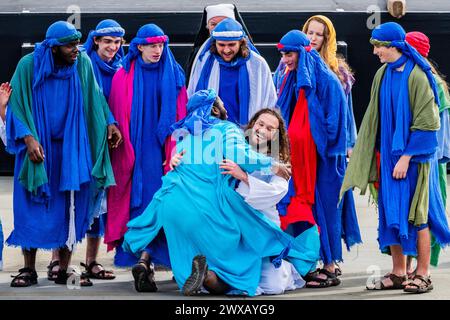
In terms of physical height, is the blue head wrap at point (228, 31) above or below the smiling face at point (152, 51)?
above

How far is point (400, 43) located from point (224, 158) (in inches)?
51.5

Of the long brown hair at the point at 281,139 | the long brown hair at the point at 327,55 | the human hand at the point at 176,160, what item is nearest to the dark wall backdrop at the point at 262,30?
the long brown hair at the point at 327,55

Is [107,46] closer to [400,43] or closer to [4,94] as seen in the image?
[4,94]

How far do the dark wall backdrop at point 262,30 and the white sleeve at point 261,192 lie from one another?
5359mm

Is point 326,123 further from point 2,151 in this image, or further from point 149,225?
point 2,151

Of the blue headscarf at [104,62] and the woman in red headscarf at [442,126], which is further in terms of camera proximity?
the blue headscarf at [104,62]

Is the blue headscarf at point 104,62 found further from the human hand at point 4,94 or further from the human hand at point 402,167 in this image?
the human hand at point 402,167

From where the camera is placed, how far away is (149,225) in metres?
8.77

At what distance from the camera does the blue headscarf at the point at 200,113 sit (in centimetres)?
881

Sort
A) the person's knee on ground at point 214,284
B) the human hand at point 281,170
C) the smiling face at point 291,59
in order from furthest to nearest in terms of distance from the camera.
Answer: 1. the smiling face at point 291,59
2. the human hand at point 281,170
3. the person's knee on ground at point 214,284

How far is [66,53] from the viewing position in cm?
912

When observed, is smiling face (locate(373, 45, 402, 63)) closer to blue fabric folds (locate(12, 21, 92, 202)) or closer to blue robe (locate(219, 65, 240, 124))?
blue robe (locate(219, 65, 240, 124))

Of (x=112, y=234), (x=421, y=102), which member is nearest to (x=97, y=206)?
(x=112, y=234)

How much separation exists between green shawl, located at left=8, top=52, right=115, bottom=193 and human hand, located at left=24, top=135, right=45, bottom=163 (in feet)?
0.10
